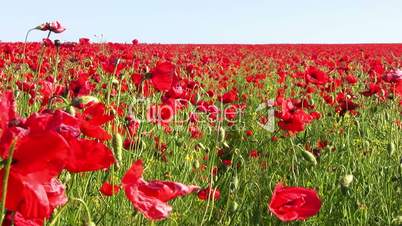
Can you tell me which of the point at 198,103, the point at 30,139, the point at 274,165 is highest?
the point at 30,139

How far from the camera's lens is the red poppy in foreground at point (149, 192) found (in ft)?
3.52

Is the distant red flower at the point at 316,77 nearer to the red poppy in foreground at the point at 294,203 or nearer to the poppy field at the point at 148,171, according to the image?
the poppy field at the point at 148,171

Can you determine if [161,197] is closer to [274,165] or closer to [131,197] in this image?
[131,197]

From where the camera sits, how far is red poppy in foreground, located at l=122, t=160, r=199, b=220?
1074 mm

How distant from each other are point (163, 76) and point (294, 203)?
3.45 ft

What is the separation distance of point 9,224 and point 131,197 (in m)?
0.22

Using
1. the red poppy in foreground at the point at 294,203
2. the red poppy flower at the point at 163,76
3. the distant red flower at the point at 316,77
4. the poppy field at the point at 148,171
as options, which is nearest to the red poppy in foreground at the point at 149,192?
the poppy field at the point at 148,171

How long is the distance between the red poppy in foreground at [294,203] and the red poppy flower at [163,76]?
981 millimetres

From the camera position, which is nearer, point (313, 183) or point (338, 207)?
point (338, 207)

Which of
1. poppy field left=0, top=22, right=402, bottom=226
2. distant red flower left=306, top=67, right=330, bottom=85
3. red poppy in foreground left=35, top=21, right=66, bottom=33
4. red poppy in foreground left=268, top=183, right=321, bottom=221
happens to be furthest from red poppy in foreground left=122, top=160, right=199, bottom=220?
distant red flower left=306, top=67, right=330, bottom=85

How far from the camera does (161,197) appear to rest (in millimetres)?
1117

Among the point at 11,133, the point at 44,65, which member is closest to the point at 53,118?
the point at 11,133

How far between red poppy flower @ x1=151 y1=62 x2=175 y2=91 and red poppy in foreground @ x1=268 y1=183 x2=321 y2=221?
98cm

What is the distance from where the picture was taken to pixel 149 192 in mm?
1115
